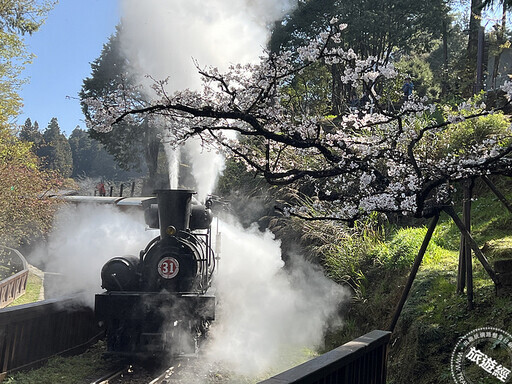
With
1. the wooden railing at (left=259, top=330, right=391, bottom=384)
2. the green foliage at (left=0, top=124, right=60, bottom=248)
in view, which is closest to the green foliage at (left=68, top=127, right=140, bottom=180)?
the green foliage at (left=0, top=124, right=60, bottom=248)

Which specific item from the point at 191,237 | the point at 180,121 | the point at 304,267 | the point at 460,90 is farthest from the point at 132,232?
the point at 460,90

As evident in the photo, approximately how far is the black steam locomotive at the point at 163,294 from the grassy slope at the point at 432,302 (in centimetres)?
295

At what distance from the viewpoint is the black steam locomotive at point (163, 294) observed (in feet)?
25.1

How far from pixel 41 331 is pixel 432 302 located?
6188 mm

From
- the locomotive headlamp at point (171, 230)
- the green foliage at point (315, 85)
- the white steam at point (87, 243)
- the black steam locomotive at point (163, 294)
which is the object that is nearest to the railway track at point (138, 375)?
the black steam locomotive at point (163, 294)

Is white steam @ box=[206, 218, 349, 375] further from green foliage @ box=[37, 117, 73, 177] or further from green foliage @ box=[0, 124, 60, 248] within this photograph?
green foliage @ box=[37, 117, 73, 177]

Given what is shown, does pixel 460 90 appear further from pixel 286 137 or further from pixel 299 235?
pixel 286 137

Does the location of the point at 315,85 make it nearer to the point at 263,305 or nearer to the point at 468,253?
the point at 263,305

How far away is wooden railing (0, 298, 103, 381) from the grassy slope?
15.9ft

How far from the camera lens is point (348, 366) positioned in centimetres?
427

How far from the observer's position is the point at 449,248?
9.35 metres

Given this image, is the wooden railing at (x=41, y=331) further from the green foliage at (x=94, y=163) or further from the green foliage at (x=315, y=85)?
the green foliage at (x=94, y=163)

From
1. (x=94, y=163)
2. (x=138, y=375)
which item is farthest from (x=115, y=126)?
(x=94, y=163)

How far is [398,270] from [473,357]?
10.6ft
